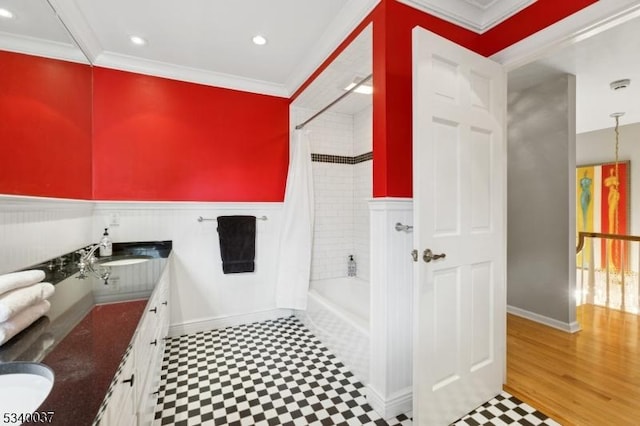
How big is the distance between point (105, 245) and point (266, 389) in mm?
1714

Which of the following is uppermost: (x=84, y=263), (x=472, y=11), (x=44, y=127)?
(x=472, y=11)

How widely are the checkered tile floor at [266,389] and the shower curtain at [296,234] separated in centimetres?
47

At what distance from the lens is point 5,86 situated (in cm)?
129

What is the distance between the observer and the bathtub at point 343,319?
1958mm

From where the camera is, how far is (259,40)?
223 cm

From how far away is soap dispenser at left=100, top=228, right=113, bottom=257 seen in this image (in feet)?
7.39

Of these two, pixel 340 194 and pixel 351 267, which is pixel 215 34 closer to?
pixel 340 194

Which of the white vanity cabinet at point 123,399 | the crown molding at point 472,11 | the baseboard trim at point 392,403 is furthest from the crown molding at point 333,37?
the baseboard trim at point 392,403

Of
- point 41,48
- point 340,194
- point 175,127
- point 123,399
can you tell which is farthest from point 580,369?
point 41,48

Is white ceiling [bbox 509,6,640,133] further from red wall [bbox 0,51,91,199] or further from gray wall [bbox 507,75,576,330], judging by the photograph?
red wall [bbox 0,51,91,199]

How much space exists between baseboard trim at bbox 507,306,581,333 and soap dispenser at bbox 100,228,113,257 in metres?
4.05

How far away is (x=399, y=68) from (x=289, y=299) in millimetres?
2300

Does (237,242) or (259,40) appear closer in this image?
(259,40)

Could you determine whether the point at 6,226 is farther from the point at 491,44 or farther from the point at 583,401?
the point at 583,401
